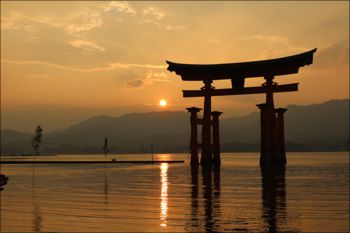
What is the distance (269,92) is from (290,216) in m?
30.8

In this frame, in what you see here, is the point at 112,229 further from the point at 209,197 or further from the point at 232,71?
the point at 232,71

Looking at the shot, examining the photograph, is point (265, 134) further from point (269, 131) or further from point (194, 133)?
point (194, 133)

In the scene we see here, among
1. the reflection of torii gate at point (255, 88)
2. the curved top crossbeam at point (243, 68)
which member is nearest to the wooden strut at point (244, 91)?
the reflection of torii gate at point (255, 88)

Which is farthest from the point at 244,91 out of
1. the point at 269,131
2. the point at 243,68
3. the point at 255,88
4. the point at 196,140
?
the point at 196,140

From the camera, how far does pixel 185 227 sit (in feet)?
32.7

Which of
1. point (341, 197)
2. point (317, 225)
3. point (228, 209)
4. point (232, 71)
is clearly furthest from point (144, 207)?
point (232, 71)

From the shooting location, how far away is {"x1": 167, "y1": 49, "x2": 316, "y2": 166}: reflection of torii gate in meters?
→ 39.8

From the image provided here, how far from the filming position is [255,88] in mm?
42156

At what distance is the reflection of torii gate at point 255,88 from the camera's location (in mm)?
39812

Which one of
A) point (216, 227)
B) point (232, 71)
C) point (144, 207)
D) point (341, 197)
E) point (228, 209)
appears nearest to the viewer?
Answer: point (216, 227)

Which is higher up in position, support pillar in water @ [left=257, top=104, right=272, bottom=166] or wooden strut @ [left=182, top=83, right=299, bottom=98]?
wooden strut @ [left=182, top=83, right=299, bottom=98]

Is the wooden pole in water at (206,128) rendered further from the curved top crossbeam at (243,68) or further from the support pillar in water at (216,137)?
the support pillar in water at (216,137)

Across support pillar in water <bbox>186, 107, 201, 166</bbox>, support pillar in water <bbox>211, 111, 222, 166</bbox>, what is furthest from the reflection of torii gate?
support pillar in water <bbox>211, 111, 222, 166</bbox>

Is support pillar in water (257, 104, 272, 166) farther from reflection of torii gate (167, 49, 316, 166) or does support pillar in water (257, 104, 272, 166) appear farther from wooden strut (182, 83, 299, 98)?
wooden strut (182, 83, 299, 98)
